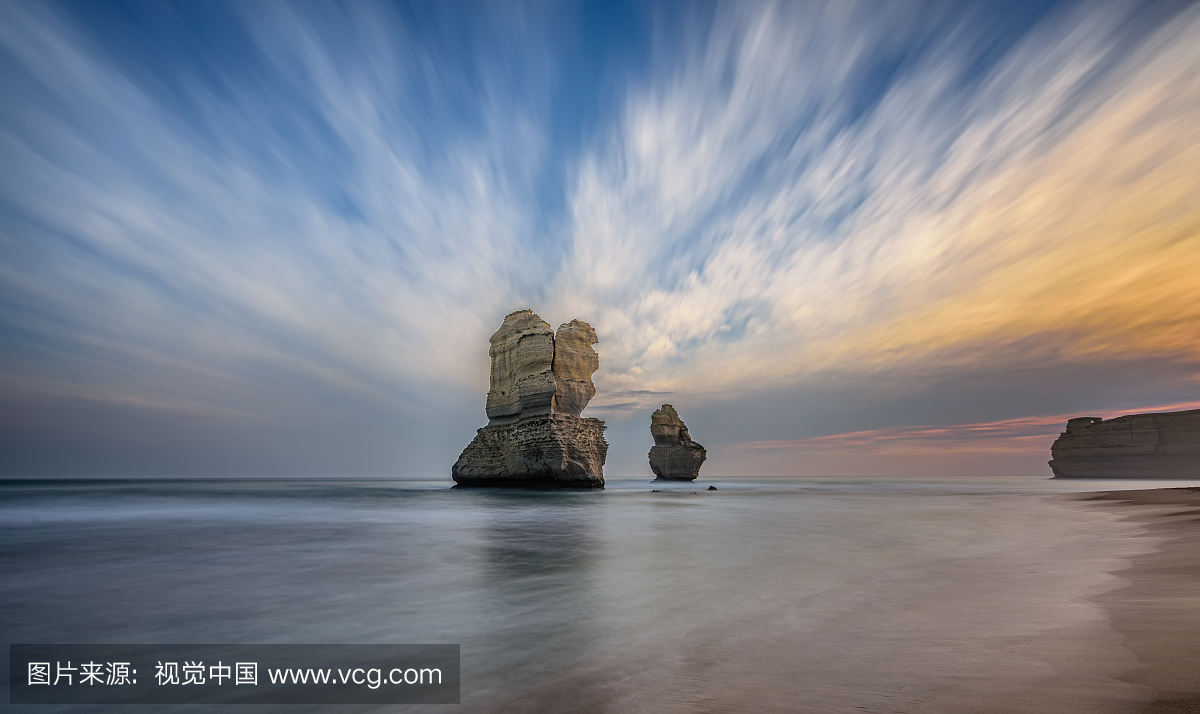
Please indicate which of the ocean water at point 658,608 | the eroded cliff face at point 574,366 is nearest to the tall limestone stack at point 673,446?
the eroded cliff face at point 574,366

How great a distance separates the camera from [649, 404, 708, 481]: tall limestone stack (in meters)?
67.3

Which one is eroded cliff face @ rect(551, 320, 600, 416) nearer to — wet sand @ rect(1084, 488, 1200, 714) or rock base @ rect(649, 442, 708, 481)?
rock base @ rect(649, 442, 708, 481)

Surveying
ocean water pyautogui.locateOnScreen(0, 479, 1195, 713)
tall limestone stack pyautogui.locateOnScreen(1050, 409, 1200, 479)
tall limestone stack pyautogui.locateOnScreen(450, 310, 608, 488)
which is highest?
tall limestone stack pyautogui.locateOnScreen(450, 310, 608, 488)

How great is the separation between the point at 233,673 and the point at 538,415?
33.3 metres

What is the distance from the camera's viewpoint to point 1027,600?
532cm

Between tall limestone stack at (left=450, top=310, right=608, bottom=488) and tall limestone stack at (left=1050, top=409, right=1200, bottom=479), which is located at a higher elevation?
tall limestone stack at (left=450, top=310, right=608, bottom=488)

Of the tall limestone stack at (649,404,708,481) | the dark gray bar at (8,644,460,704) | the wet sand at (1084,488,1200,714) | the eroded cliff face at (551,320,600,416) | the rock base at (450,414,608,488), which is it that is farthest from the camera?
the tall limestone stack at (649,404,708,481)

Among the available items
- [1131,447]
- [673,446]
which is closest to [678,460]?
[673,446]

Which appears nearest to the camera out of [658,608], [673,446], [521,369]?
[658,608]

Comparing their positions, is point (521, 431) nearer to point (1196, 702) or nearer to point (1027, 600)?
point (1027, 600)

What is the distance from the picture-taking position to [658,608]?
561 centimetres

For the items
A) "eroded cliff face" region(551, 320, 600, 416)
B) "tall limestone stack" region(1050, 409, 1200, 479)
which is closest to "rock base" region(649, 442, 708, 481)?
Result: "eroded cliff face" region(551, 320, 600, 416)

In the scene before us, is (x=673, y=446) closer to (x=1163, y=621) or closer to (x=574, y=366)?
(x=574, y=366)

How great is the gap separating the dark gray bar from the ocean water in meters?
0.23
